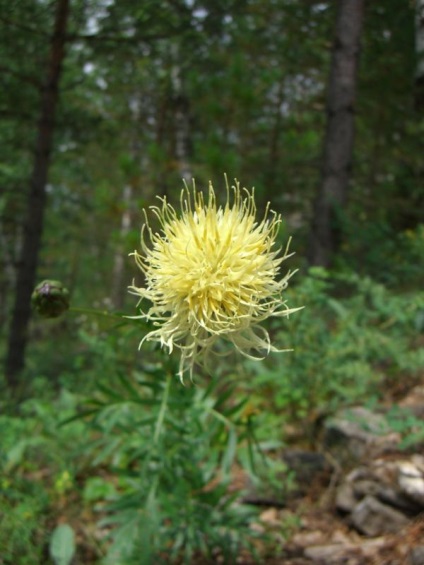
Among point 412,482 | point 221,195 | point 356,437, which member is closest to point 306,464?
point 356,437

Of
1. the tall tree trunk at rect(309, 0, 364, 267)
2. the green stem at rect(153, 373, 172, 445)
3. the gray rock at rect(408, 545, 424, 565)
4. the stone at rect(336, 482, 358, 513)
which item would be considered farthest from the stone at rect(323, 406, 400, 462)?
the tall tree trunk at rect(309, 0, 364, 267)

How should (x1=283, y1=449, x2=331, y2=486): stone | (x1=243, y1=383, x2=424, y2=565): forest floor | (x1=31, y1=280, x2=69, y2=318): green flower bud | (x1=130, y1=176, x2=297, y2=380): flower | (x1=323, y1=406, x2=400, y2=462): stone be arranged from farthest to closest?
1. (x1=283, y1=449, x2=331, y2=486): stone
2. (x1=323, y1=406, x2=400, y2=462): stone
3. (x1=243, y1=383, x2=424, y2=565): forest floor
4. (x1=31, y1=280, x2=69, y2=318): green flower bud
5. (x1=130, y1=176, x2=297, y2=380): flower

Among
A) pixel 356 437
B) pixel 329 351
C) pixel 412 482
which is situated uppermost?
pixel 329 351

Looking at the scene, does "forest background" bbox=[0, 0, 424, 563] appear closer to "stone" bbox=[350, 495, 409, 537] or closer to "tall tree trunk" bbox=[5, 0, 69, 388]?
"tall tree trunk" bbox=[5, 0, 69, 388]

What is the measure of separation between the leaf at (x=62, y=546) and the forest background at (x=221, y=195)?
0.29 ft

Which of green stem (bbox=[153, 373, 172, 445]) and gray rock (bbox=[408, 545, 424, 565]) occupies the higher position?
green stem (bbox=[153, 373, 172, 445])

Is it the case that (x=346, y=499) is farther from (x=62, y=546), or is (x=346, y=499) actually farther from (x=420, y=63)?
(x=420, y=63)

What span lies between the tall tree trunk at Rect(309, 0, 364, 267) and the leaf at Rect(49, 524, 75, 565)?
13.0ft

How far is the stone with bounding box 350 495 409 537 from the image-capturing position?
9.51 feet

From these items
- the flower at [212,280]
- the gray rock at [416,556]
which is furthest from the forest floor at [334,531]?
the flower at [212,280]

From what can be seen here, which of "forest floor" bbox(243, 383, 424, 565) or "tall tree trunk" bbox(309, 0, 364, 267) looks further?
"tall tree trunk" bbox(309, 0, 364, 267)

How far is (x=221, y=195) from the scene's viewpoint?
25.4ft

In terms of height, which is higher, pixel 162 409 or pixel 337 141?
pixel 337 141

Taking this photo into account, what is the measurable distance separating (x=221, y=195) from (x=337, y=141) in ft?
7.13
